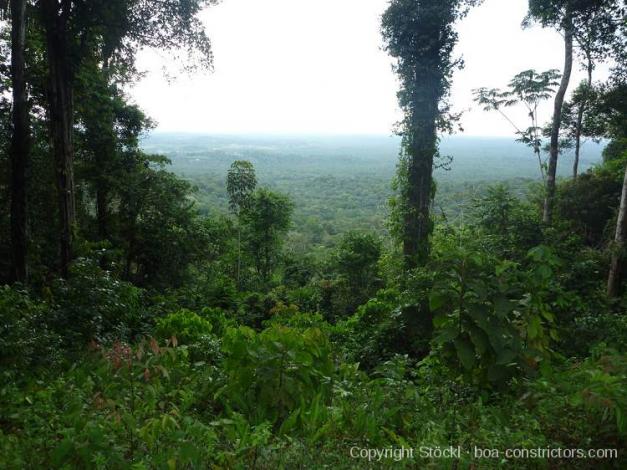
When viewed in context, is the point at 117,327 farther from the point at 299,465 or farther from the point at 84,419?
the point at 299,465

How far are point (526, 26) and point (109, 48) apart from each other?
39.9 feet

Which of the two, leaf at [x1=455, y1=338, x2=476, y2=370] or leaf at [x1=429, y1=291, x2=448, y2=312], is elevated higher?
leaf at [x1=429, y1=291, x2=448, y2=312]

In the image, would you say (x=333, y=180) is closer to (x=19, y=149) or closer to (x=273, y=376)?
(x=19, y=149)

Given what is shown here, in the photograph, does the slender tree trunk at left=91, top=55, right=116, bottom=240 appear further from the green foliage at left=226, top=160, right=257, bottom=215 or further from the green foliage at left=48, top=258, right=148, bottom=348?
the green foliage at left=48, top=258, right=148, bottom=348

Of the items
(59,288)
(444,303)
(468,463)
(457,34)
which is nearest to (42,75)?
(59,288)

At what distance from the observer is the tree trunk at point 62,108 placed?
8.10 meters

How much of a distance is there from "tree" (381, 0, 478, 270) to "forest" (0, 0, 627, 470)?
0.05 meters

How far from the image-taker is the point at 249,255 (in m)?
22.5

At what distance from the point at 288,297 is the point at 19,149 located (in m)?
8.06

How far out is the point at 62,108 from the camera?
27.4ft

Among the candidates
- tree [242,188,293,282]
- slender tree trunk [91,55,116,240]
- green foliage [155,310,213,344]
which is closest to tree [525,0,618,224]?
green foliage [155,310,213,344]

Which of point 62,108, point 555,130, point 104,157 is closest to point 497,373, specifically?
point 62,108

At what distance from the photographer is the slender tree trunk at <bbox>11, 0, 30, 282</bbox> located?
25.7 ft

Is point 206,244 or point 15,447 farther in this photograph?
point 206,244
